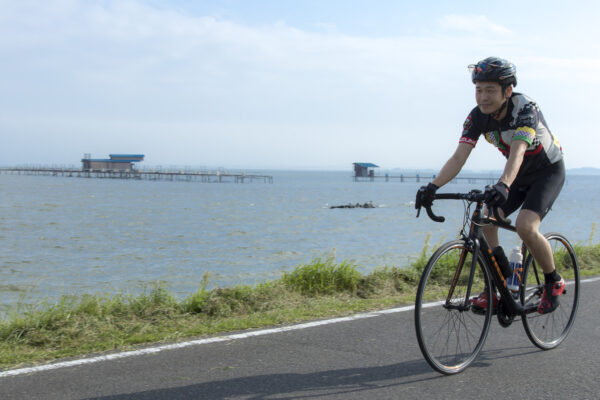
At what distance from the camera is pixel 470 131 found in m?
4.31

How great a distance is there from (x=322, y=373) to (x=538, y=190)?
84.6 inches

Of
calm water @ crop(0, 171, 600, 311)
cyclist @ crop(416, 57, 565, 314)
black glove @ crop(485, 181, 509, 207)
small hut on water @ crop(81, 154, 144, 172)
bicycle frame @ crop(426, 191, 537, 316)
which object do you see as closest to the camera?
black glove @ crop(485, 181, 509, 207)

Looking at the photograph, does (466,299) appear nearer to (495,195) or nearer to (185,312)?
(495,195)

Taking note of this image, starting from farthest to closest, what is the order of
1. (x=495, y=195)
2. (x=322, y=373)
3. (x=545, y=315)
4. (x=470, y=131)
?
(x=545, y=315) < (x=470, y=131) < (x=322, y=373) < (x=495, y=195)

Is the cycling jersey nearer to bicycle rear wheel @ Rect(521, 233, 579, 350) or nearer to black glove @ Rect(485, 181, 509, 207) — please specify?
black glove @ Rect(485, 181, 509, 207)

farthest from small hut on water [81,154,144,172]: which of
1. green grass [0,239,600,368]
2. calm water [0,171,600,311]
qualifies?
green grass [0,239,600,368]

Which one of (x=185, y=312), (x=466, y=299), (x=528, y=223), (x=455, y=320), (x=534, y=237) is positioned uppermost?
(x=528, y=223)

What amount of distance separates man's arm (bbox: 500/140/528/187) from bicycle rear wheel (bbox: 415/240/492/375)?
1.78 feet

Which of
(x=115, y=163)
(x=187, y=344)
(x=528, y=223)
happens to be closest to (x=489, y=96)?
(x=528, y=223)

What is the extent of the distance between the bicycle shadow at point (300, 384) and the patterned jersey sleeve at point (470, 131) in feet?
5.72

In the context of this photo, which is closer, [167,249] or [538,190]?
[538,190]

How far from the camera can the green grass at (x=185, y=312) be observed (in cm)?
459

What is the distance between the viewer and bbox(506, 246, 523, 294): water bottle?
169 inches

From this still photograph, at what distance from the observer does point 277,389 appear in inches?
144
